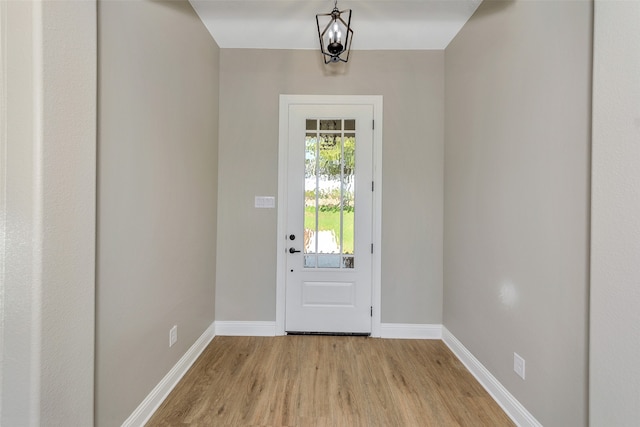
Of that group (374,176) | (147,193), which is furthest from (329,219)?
(147,193)

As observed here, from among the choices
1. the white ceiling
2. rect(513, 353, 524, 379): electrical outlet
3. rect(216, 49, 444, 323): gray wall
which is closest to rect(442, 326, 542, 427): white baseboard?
rect(513, 353, 524, 379): electrical outlet

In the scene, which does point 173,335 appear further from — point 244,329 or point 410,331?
point 410,331

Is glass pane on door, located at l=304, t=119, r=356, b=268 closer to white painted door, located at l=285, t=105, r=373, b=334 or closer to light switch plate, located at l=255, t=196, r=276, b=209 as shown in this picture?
white painted door, located at l=285, t=105, r=373, b=334

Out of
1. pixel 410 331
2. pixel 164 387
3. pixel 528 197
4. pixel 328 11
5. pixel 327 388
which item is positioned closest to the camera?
pixel 528 197

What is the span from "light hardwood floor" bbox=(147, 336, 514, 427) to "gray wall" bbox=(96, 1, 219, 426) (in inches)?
12.0

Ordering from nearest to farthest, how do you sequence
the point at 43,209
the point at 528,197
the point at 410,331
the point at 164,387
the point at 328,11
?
1. the point at 43,209
2. the point at 528,197
3. the point at 164,387
4. the point at 328,11
5. the point at 410,331

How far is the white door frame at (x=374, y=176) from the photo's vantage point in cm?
263

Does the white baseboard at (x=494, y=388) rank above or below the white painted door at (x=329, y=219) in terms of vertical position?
below

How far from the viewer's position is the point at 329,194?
105 inches

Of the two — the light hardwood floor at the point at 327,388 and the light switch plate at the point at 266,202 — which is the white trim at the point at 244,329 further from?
the light switch plate at the point at 266,202

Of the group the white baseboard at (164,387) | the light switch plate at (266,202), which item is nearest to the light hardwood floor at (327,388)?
the white baseboard at (164,387)

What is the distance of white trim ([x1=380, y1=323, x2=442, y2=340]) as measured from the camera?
2.62 m

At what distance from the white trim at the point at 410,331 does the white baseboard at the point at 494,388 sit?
186 millimetres

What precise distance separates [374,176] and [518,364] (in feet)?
5.70
